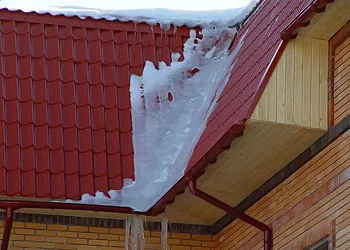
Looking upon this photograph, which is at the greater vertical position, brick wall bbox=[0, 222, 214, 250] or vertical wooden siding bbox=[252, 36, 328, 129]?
vertical wooden siding bbox=[252, 36, 328, 129]

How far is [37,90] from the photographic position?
445 inches

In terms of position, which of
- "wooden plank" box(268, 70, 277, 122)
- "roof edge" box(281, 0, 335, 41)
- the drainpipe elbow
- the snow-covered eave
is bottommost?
the drainpipe elbow

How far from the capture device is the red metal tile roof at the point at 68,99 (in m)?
10.7

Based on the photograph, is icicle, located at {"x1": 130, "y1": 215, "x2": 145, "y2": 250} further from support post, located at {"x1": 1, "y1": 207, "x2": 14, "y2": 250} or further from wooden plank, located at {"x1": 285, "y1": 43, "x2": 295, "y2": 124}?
wooden plank, located at {"x1": 285, "y1": 43, "x2": 295, "y2": 124}

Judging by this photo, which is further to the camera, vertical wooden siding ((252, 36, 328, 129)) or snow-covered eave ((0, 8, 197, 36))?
snow-covered eave ((0, 8, 197, 36))

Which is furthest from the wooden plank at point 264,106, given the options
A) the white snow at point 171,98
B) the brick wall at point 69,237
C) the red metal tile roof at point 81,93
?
the brick wall at point 69,237

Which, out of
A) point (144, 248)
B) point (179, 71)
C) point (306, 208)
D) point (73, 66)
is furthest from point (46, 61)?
point (306, 208)

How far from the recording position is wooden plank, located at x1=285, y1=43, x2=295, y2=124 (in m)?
9.06

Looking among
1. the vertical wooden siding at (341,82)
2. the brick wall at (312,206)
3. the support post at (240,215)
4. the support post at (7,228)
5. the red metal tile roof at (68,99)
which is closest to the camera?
the brick wall at (312,206)

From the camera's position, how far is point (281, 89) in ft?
29.8

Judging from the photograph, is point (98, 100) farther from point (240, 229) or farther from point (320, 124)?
point (320, 124)

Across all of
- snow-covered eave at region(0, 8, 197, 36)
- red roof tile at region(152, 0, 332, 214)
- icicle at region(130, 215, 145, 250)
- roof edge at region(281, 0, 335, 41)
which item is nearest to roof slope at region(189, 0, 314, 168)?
red roof tile at region(152, 0, 332, 214)

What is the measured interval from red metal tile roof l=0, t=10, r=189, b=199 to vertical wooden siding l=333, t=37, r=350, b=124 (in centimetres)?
252

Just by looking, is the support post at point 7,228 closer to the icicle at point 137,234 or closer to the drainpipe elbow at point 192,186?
the icicle at point 137,234
